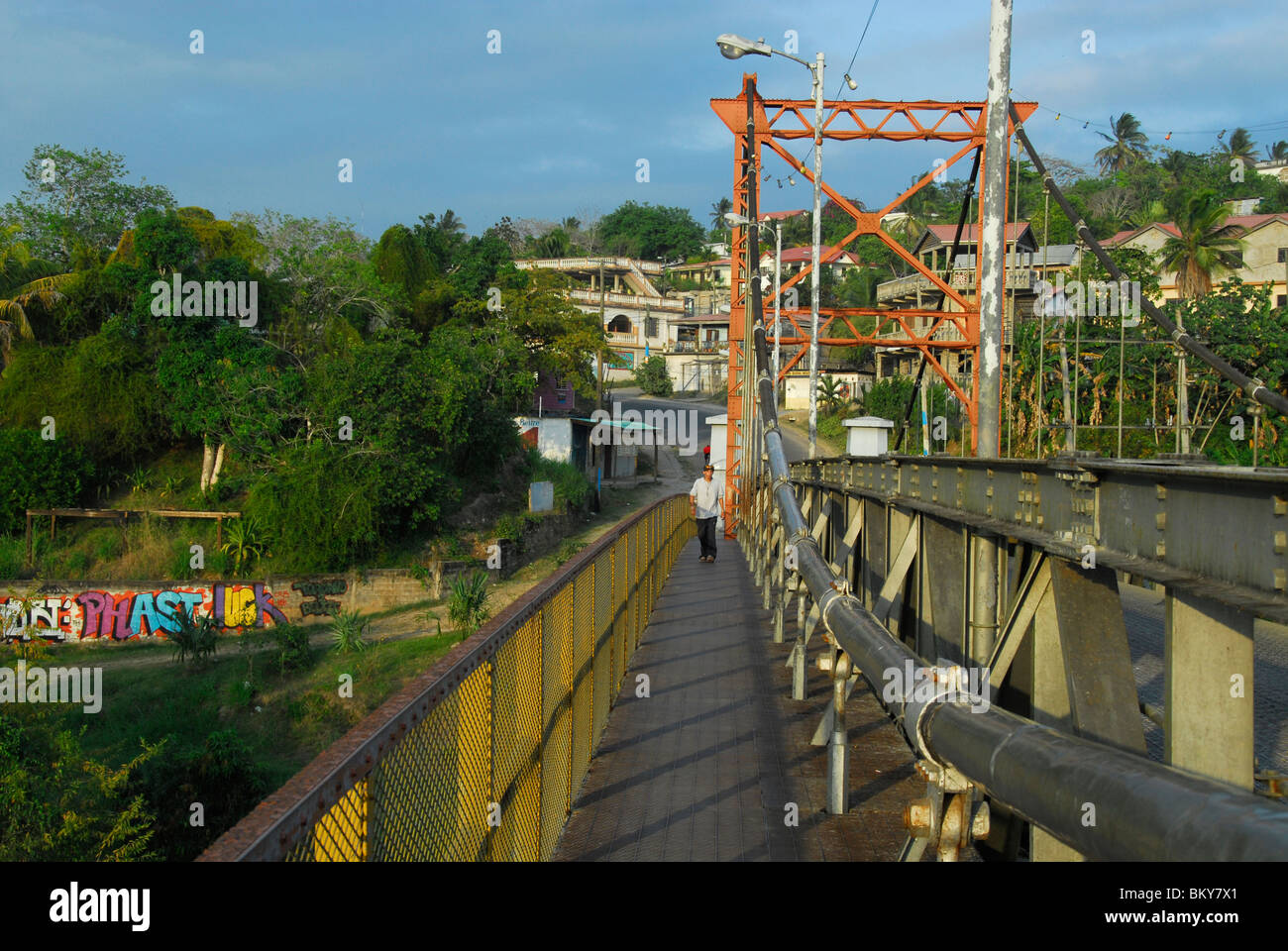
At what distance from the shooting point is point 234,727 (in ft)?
67.1

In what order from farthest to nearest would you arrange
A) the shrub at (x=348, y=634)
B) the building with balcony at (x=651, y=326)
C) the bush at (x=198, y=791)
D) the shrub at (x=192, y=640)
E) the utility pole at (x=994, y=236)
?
the building with balcony at (x=651, y=326) < the shrub at (x=348, y=634) < the shrub at (x=192, y=640) < the bush at (x=198, y=791) < the utility pole at (x=994, y=236)

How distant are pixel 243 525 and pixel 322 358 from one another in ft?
17.8

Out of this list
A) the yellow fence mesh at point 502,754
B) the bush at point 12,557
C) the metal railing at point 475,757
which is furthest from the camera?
the bush at point 12,557

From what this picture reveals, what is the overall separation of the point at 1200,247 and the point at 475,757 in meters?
46.9

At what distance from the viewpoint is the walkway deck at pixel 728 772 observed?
601 centimetres

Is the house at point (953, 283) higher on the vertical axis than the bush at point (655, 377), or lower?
higher

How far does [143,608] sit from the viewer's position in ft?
89.6

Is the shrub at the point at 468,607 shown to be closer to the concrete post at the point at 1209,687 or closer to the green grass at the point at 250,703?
the green grass at the point at 250,703

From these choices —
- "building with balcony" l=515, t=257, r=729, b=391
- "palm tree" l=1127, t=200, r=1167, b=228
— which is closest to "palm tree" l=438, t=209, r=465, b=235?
"building with balcony" l=515, t=257, r=729, b=391

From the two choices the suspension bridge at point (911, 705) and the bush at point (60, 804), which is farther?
the bush at point (60, 804)

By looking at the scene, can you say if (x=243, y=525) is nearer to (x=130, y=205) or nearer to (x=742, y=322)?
(x=742, y=322)

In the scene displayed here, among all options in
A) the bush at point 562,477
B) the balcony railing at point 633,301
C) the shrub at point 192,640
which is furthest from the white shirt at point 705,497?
the balcony railing at point 633,301

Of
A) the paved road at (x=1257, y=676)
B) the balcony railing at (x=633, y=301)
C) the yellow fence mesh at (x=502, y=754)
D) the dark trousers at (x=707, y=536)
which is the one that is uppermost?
the balcony railing at (x=633, y=301)
